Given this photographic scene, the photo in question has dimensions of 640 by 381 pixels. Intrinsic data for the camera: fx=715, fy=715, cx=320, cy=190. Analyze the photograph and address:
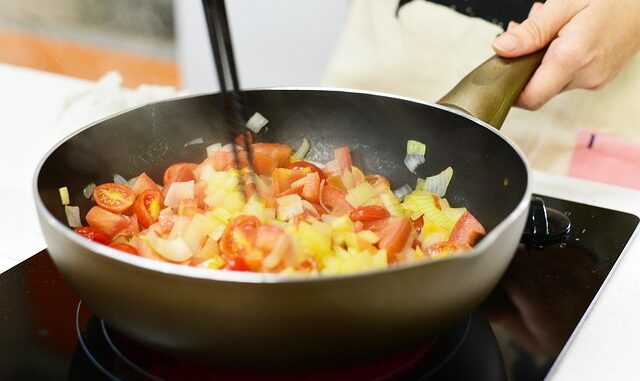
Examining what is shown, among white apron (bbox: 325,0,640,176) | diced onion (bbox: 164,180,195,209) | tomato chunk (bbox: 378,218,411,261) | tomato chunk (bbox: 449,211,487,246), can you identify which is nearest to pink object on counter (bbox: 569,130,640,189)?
white apron (bbox: 325,0,640,176)

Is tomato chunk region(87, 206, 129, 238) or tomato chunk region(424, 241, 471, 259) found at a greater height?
tomato chunk region(87, 206, 129, 238)

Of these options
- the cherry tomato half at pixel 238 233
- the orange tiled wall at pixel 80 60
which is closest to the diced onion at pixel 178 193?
the cherry tomato half at pixel 238 233

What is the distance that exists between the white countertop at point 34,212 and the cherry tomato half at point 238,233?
42 cm

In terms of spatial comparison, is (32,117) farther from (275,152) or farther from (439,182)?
(439,182)

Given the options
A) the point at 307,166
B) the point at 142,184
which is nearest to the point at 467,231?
the point at 307,166

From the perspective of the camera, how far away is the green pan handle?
1167 millimetres

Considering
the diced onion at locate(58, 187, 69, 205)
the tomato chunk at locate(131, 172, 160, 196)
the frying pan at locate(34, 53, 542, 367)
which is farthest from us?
the tomato chunk at locate(131, 172, 160, 196)

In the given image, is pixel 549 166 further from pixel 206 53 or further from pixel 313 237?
pixel 206 53

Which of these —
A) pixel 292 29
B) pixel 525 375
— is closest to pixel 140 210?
pixel 525 375

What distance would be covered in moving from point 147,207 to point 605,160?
121 cm

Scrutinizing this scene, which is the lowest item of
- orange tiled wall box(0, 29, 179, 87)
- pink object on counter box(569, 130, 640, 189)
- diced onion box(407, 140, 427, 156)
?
orange tiled wall box(0, 29, 179, 87)

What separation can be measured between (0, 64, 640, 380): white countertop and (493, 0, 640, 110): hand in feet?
0.71

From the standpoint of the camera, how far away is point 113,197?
110 centimetres

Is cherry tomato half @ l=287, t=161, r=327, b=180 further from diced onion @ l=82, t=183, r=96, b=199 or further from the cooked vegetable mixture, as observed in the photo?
diced onion @ l=82, t=183, r=96, b=199
